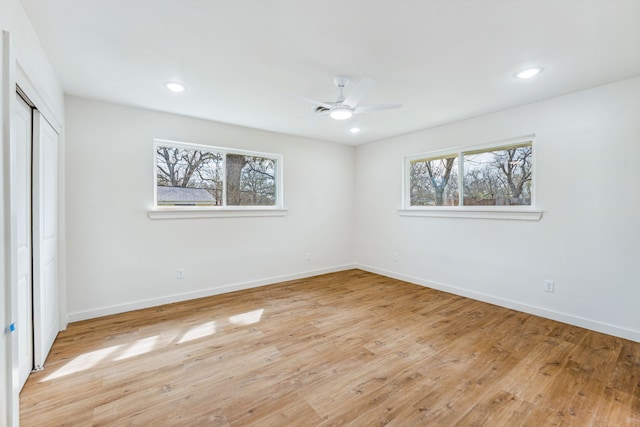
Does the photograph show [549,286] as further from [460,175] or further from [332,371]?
[332,371]

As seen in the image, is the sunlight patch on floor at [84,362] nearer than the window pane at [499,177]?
Yes

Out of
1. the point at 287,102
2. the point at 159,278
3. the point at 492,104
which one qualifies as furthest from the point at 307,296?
the point at 492,104

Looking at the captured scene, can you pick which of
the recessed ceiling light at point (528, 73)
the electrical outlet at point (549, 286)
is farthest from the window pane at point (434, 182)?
the recessed ceiling light at point (528, 73)

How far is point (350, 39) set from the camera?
6.73ft

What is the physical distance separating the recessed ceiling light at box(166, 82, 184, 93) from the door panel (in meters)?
1.08

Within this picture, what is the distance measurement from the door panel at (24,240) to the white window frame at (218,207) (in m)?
1.41

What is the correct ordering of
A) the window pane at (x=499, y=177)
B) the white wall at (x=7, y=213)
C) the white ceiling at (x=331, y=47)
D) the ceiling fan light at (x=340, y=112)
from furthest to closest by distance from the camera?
the window pane at (x=499, y=177), the ceiling fan light at (x=340, y=112), the white ceiling at (x=331, y=47), the white wall at (x=7, y=213)

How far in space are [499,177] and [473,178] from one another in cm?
34

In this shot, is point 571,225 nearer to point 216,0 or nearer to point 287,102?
point 287,102

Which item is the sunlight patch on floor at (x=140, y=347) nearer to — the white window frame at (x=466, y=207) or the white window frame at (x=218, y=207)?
the white window frame at (x=218, y=207)

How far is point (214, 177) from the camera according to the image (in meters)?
4.12

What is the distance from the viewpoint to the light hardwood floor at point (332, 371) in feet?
5.80

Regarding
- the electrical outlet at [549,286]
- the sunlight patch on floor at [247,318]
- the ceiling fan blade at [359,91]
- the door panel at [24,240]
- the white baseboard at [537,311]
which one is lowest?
the sunlight patch on floor at [247,318]

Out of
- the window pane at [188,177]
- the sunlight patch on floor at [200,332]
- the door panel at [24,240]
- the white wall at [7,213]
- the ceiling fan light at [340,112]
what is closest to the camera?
the white wall at [7,213]
